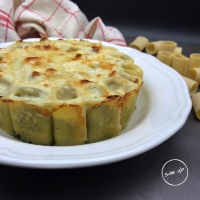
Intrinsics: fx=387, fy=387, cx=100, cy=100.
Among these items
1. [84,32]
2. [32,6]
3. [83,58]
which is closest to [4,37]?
[32,6]

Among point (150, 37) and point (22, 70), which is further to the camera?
point (150, 37)

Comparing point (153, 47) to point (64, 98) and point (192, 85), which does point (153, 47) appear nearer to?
point (192, 85)

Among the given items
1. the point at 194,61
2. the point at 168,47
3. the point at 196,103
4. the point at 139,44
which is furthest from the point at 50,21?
the point at 196,103

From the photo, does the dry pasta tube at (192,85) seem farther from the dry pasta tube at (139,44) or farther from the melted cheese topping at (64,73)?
the dry pasta tube at (139,44)

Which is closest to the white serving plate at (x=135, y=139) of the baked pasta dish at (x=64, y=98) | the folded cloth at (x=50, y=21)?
the baked pasta dish at (x=64, y=98)

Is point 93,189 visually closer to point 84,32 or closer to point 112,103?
point 112,103

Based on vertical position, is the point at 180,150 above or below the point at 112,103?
below
